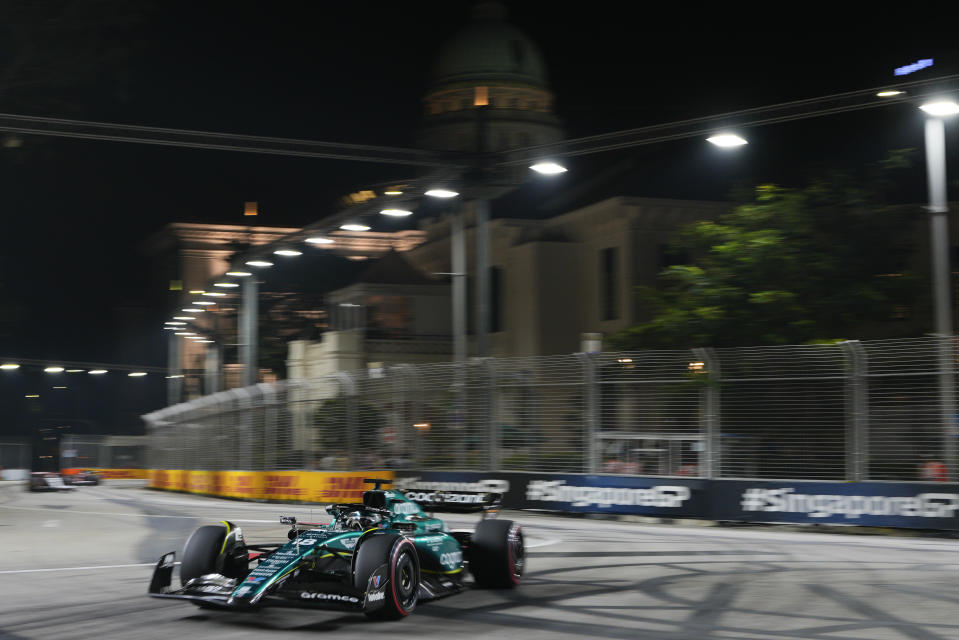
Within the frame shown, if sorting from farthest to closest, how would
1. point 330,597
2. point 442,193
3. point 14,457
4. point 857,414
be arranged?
point 14,457
point 442,193
point 857,414
point 330,597

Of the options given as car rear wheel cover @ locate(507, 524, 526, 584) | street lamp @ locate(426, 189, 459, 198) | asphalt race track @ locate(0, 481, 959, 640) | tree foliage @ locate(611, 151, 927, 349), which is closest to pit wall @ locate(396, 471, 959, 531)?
asphalt race track @ locate(0, 481, 959, 640)

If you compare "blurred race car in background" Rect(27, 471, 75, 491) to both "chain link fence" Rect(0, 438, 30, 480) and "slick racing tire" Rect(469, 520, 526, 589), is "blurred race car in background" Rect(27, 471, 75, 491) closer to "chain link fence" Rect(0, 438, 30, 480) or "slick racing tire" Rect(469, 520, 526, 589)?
"chain link fence" Rect(0, 438, 30, 480)

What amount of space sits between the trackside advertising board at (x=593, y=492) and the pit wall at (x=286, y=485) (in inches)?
130

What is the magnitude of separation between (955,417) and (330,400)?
1484 centimetres

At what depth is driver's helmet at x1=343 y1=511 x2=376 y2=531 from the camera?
33.8ft

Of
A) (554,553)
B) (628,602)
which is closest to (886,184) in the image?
(554,553)

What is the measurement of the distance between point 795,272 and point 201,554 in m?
21.1

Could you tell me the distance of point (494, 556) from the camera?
36.3 feet

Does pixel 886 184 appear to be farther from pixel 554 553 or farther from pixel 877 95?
pixel 554 553

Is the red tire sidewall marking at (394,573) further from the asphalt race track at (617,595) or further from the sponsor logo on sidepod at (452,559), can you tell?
the sponsor logo on sidepod at (452,559)

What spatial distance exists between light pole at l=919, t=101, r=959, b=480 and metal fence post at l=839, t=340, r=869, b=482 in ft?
3.71

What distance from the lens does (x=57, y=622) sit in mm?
9328

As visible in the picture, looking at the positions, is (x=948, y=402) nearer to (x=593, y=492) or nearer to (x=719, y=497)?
(x=719, y=497)

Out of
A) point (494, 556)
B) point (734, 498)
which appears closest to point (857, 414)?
point (734, 498)
